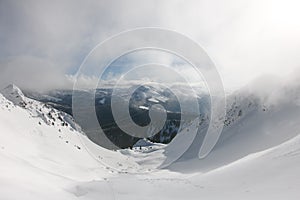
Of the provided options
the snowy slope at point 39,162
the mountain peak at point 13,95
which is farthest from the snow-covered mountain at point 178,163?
the mountain peak at point 13,95

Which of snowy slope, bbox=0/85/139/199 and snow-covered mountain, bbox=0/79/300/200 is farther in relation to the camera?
snow-covered mountain, bbox=0/79/300/200

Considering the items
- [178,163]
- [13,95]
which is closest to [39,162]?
[178,163]

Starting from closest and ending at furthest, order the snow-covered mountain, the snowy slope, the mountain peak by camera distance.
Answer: the snowy slope → the snow-covered mountain → the mountain peak

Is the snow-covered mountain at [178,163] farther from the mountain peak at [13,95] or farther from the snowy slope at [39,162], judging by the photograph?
the mountain peak at [13,95]

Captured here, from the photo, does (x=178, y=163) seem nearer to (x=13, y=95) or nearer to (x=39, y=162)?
(x=39, y=162)

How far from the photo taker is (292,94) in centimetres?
3275

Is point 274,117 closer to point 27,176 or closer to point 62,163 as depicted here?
point 62,163

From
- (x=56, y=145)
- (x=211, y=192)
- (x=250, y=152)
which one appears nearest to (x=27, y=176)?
(x=211, y=192)

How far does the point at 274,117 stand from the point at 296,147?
1309 centimetres

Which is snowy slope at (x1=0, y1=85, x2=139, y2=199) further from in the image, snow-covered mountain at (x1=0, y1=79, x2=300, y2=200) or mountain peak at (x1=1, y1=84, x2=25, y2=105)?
mountain peak at (x1=1, y1=84, x2=25, y2=105)

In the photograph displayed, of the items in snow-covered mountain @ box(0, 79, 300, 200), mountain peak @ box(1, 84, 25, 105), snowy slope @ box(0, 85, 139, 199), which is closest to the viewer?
snowy slope @ box(0, 85, 139, 199)

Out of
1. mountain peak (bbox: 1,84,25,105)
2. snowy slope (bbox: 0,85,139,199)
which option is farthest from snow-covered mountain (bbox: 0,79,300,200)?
mountain peak (bbox: 1,84,25,105)

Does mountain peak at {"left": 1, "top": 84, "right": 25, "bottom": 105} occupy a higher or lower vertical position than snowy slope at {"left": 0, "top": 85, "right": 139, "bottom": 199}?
higher

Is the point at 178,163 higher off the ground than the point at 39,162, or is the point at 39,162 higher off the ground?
the point at 178,163
